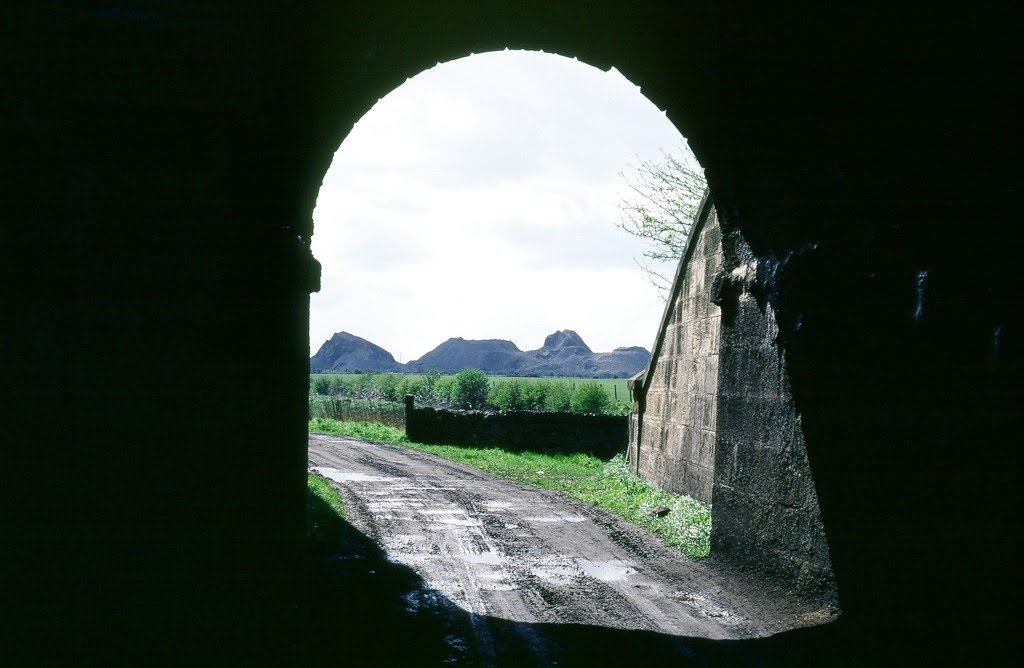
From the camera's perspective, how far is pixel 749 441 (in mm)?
5441

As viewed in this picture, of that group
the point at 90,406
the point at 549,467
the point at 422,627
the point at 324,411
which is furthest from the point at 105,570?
the point at 324,411

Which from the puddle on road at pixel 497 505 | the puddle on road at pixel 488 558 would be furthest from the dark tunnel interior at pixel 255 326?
the puddle on road at pixel 497 505

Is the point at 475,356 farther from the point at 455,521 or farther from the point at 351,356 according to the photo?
the point at 455,521

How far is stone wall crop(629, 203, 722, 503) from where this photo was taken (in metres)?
7.91

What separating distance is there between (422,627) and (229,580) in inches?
Answer: 47.4

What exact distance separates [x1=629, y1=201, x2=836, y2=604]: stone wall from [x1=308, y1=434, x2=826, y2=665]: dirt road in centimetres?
29

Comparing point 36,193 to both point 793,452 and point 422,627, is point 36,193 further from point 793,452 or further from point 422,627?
point 793,452

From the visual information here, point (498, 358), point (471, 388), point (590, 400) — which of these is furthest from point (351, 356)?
point (590, 400)

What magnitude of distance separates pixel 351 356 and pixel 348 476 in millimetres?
110961

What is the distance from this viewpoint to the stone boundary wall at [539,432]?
55.5 feet

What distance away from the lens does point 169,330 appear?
11.4 ft

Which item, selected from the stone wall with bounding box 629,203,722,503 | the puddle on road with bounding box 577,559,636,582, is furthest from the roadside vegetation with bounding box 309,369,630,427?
the puddle on road with bounding box 577,559,636,582

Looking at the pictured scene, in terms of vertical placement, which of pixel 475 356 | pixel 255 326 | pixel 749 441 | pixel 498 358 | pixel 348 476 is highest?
pixel 475 356

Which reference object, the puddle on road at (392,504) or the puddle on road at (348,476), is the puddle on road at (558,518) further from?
the puddle on road at (348,476)
